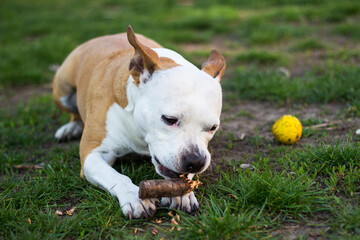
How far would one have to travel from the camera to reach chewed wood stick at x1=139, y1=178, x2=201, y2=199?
244 cm

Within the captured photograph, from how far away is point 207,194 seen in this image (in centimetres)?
270

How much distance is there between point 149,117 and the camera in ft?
8.57

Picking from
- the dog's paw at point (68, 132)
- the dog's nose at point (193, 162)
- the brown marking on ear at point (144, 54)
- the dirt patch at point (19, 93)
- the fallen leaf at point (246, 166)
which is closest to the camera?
the dog's nose at point (193, 162)

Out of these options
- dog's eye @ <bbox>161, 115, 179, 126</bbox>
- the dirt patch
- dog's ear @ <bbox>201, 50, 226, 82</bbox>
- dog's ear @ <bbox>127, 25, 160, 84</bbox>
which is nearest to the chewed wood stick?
dog's eye @ <bbox>161, 115, 179, 126</bbox>

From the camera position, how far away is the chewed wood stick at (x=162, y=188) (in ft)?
8.01

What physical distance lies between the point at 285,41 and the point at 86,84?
3888 millimetres

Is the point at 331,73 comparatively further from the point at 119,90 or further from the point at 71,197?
the point at 71,197

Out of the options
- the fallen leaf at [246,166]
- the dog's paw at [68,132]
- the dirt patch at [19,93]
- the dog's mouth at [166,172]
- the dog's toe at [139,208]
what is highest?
the dog's mouth at [166,172]

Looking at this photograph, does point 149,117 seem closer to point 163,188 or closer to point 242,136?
point 163,188

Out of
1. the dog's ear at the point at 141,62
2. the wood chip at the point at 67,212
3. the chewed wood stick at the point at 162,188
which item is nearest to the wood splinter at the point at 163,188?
the chewed wood stick at the point at 162,188

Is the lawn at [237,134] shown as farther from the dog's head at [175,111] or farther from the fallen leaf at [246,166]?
the dog's head at [175,111]

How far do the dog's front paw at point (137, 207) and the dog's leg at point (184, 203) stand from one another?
0.09 meters

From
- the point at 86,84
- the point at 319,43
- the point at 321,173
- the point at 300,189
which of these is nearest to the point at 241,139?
the point at 321,173

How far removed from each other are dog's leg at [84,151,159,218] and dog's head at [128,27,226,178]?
0.22 m
